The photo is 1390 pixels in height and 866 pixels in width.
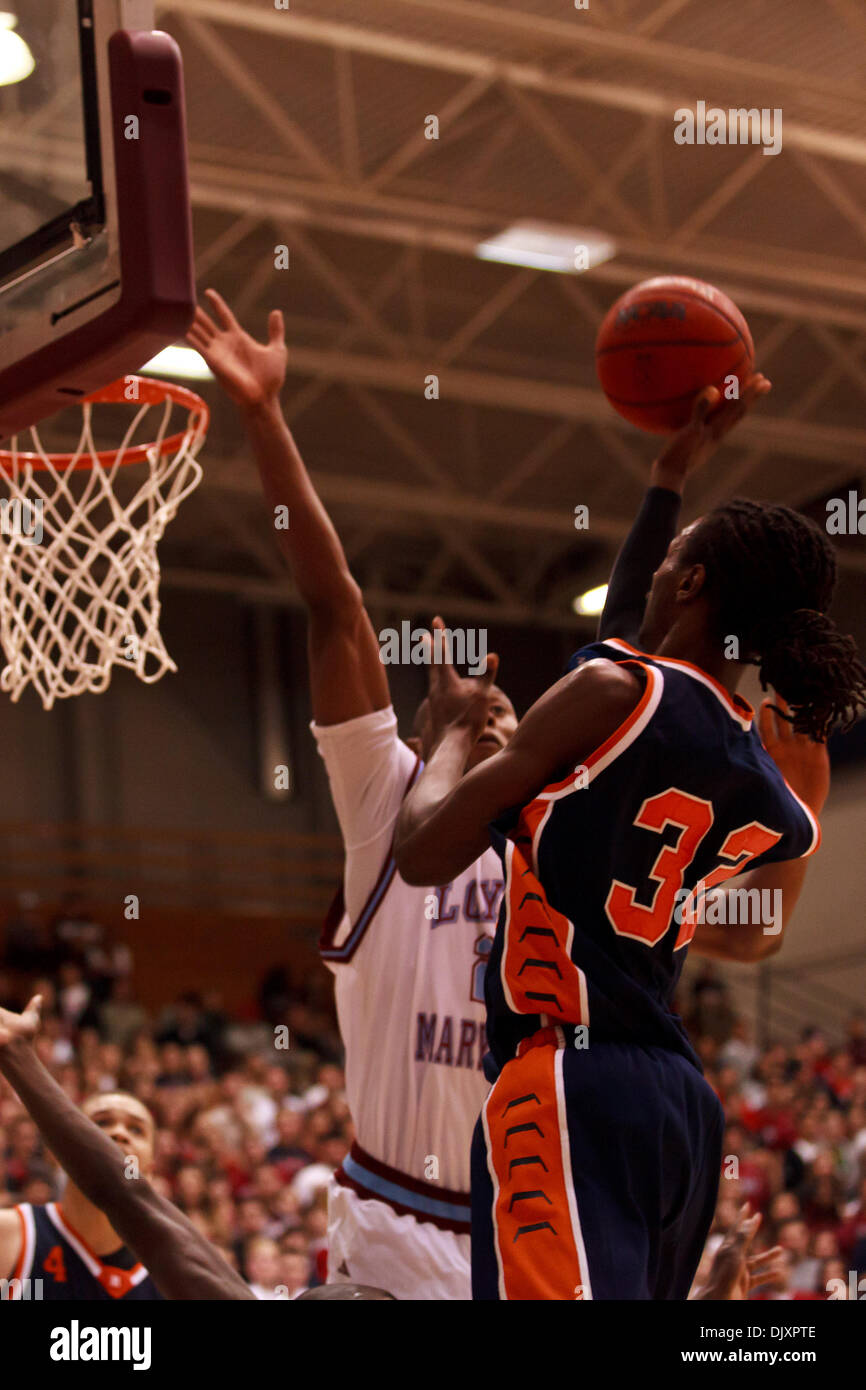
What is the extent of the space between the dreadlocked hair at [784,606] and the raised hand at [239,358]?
1057 millimetres

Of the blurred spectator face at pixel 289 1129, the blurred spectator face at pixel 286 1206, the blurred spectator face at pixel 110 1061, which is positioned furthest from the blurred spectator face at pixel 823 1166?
the blurred spectator face at pixel 110 1061

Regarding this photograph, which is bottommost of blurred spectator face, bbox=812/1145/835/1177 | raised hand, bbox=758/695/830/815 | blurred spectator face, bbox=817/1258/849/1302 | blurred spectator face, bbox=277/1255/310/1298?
blurred spectator face, bbox=817/1258/849/1302

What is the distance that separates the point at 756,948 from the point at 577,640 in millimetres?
14147

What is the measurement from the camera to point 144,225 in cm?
290

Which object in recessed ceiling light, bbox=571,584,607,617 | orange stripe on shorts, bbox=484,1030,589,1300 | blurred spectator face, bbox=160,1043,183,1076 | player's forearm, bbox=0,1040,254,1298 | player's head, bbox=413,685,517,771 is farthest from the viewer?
recessed ceiling light, bbox=571,584,607,617

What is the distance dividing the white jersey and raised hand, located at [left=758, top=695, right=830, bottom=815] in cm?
64

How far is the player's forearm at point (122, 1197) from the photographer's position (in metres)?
2.46

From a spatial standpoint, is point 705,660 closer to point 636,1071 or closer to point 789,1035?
point 636,1071

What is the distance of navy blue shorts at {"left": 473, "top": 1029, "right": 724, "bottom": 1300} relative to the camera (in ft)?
8.57

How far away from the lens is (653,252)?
10789 millimetres

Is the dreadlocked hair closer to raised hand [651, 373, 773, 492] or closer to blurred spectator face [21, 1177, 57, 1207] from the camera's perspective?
raised hand [651, 373, 773, 492]

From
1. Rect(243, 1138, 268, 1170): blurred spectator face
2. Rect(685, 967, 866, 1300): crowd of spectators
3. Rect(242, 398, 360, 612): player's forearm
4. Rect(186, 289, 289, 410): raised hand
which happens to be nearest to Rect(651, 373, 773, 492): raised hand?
Rect(242, 398, 360, 612): player's forearm

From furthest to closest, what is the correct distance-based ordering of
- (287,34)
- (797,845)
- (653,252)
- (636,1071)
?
(653,252)
(287,34)
(797,845)
(636,1071)
